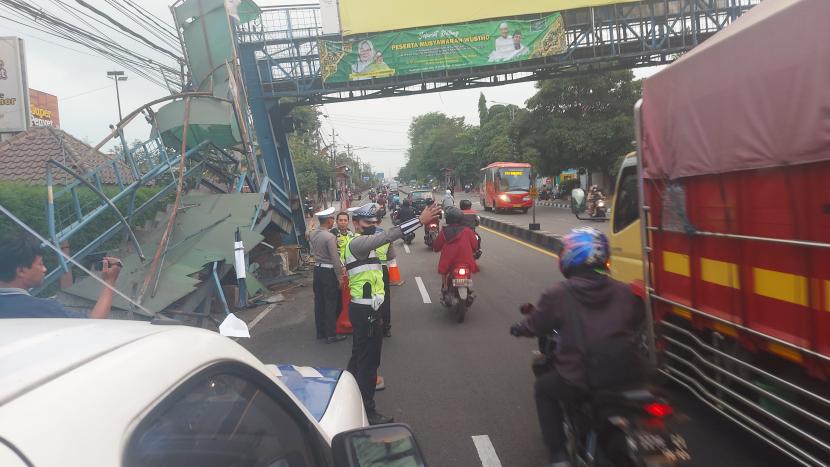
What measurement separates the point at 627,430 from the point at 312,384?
5.00ft

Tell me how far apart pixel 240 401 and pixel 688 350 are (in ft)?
11.6

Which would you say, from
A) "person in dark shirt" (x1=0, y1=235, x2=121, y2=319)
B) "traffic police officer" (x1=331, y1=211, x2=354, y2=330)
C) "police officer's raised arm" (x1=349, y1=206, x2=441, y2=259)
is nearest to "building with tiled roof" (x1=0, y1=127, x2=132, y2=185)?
"traffic police officer" (x1=331, y1=211, x2=354, y2=330)

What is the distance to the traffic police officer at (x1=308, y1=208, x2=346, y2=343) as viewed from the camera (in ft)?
23.7

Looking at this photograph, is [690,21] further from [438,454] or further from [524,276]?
[438,454]

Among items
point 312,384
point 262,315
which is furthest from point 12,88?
point 312,384

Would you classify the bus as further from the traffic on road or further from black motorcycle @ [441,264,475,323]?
black motorcycle @ [441,264,475,323]

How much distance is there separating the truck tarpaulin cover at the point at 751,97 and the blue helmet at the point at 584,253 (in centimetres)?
94

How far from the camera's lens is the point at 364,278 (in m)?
4.73

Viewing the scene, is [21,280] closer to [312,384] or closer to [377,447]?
→ [312,384]

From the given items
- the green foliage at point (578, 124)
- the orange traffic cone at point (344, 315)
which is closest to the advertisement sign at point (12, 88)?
the orange traffic cone at point (344, 315)

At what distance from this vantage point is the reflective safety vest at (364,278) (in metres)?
4.71

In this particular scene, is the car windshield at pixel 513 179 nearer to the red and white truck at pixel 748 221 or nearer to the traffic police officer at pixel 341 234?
the traffic police officer at pixel 341 234

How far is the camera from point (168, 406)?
1.20m

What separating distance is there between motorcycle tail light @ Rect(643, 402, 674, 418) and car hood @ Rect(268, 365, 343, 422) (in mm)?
1486
